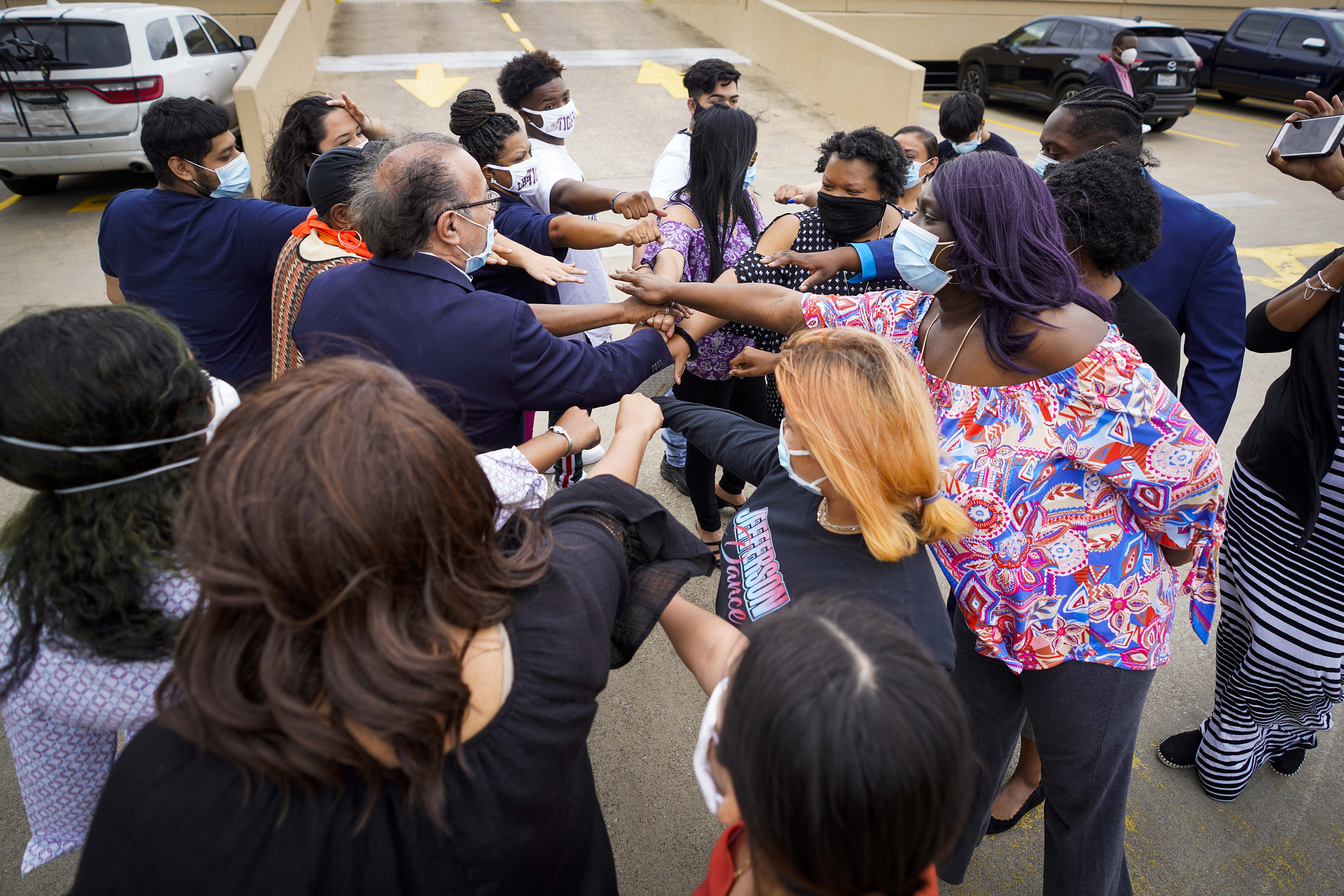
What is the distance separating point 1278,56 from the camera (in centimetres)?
1283

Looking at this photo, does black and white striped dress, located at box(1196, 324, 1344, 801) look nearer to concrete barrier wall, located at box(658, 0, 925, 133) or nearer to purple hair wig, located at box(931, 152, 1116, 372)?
purple hair wig, located at box(931, 152, 1116, 372)

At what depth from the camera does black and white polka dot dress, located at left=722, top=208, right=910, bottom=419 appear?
2977 millimetres

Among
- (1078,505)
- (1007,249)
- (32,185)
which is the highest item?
(1007,249)

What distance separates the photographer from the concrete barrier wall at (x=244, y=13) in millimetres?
A: 13906

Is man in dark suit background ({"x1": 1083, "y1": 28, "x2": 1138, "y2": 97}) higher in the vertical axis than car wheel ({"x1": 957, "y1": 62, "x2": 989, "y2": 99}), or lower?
higher

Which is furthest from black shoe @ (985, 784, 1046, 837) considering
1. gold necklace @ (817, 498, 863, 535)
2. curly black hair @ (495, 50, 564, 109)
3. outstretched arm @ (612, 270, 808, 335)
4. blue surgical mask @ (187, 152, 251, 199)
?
curly black hair @ (495, 50, 564, 109)

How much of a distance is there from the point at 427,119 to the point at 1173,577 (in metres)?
10.6

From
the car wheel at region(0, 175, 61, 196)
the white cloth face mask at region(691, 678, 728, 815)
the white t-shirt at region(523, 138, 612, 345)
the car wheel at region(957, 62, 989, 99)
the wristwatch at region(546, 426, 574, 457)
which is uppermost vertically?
the white cloth face mask at region(691, 678, 728, 815)

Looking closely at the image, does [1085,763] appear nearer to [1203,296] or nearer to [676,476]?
[1203,296]

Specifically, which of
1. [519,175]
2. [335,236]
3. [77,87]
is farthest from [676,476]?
[77,87]

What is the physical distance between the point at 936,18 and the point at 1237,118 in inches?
234

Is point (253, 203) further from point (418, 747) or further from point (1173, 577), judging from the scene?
point (1173, 577)

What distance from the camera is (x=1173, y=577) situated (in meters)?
1.94

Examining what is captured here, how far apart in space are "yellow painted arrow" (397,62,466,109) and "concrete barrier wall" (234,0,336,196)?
139 centimetres
